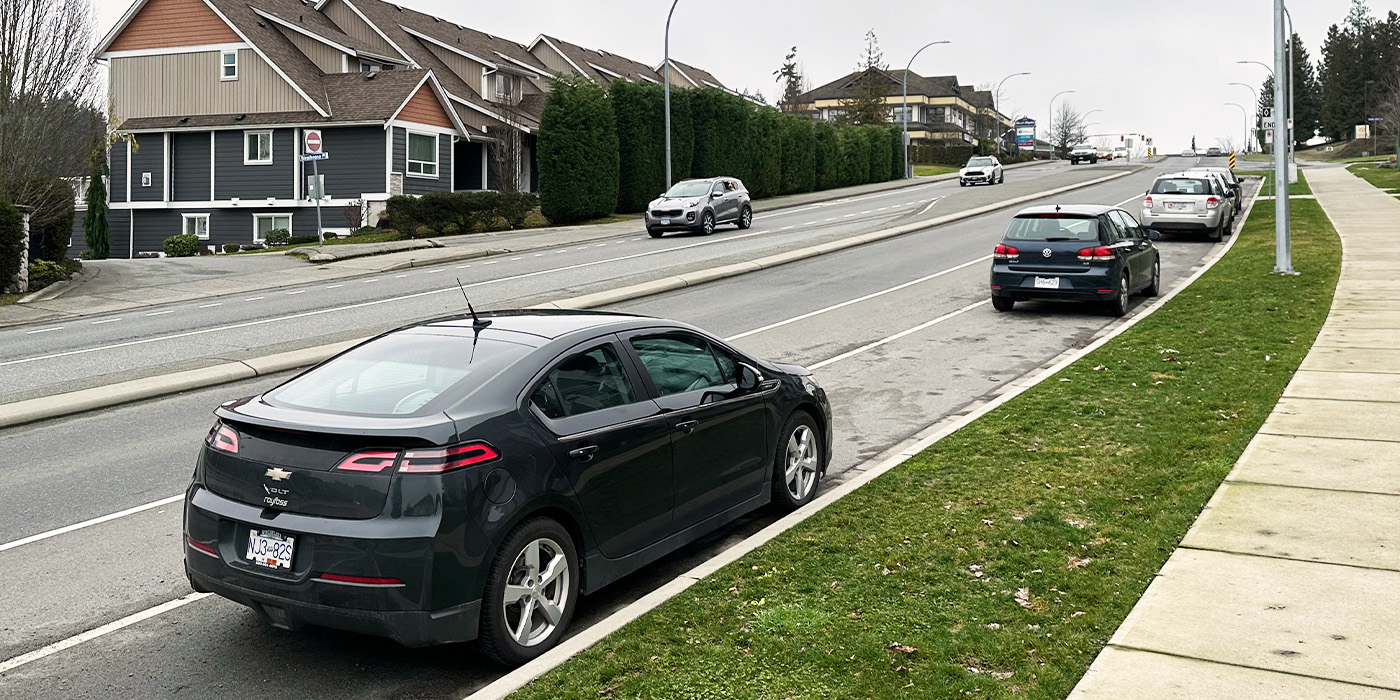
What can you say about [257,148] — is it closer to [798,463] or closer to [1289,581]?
[798,463]

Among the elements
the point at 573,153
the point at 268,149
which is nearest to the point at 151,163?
the point at 268,149

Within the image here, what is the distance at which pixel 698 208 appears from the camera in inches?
1309

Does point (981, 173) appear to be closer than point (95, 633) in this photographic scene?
No

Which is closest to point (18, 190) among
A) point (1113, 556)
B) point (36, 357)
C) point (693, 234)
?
point (36, 357)

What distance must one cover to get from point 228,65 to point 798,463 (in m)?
43.1

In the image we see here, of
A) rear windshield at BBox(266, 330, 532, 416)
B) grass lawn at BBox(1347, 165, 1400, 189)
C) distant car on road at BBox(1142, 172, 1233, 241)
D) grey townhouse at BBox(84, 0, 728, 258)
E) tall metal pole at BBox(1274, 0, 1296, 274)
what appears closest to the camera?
rear windshield at BBox(266, 330, 532, 416)

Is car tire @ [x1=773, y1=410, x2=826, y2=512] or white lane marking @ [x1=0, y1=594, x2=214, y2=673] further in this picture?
car tire @ [x1=773, y1=410, x2=826, y2=512]

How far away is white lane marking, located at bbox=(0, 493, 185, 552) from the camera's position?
7070 millimetres

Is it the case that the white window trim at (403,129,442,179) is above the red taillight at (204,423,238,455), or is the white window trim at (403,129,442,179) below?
above

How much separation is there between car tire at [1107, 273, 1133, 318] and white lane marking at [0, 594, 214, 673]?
13767mm

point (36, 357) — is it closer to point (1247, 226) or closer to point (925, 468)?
point (925, 468)

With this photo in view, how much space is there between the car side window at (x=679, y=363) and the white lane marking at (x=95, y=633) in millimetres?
2710

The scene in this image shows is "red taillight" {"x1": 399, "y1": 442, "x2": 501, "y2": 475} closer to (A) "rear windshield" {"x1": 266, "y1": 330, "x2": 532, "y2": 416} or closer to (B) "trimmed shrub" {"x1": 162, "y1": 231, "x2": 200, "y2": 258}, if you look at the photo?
(A) "rear windshield" {"x1": 266, "y1": 330, "x2": 532, "y2": 416}

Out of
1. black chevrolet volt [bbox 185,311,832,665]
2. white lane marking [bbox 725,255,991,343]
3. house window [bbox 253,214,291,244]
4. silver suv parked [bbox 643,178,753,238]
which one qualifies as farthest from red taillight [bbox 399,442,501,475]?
house window [bbox 253,214,291,244]
